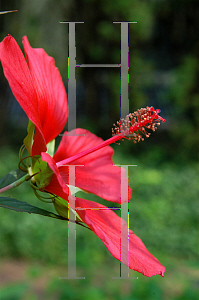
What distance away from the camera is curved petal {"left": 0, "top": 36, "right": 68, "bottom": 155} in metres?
0.31

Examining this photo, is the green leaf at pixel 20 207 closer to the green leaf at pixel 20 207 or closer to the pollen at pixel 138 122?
the green leaf at pixel 20 207

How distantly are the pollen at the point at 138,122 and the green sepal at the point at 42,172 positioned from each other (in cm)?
9

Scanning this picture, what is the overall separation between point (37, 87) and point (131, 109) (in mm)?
2805

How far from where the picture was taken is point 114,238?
1.08ft

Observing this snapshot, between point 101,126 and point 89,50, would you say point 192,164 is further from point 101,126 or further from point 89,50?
point 89,50

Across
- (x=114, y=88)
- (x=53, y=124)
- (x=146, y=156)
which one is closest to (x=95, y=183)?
(x=53, y=124)

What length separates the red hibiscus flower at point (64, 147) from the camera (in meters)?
0.31

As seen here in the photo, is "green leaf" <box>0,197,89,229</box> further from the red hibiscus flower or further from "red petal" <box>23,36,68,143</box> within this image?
"red petal" <box>23,36,68,143</box>

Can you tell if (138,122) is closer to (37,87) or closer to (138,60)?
(37,87)

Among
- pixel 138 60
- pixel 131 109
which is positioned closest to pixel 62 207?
pixel 131 109

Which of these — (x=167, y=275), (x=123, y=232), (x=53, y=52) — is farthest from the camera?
(x=53, y=52)

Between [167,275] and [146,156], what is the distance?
1.51m

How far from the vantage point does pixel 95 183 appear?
45 centimetres

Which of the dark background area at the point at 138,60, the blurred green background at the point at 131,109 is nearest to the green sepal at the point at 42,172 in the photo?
the blurred green background at the point at 131,109
